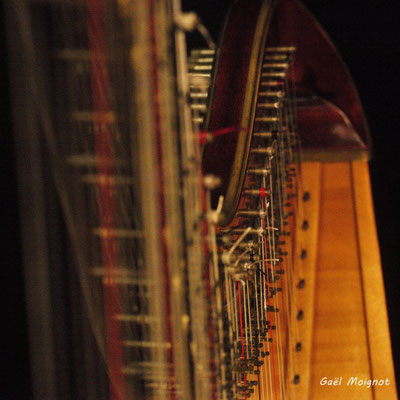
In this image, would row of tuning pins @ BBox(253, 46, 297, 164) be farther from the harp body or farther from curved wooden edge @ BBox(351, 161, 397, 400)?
curved wooden edge @ BBox(351, 161, 397, 400)

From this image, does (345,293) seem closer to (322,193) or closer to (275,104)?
(322,193)

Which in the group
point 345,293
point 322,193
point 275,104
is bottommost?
point 345,293

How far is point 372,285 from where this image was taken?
7.06ft

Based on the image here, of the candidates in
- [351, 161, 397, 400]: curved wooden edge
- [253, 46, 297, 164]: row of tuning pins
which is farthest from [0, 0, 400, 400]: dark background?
[253, 46, 297, 164]: row of tuning pins

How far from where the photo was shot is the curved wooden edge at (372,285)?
198 cm

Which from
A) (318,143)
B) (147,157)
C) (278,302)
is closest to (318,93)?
(318,143)

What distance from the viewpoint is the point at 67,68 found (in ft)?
2.63

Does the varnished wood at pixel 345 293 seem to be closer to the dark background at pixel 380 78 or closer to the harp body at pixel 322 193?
the harp body at pixel 322 193

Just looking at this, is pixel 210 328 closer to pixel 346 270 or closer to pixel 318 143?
pixel 346 270

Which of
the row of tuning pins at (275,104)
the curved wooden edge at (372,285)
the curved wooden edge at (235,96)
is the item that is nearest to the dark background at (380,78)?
the curved wooden edge at (372,285)

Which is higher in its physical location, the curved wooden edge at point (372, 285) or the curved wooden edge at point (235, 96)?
the curved wooden edge at point (235, 96)

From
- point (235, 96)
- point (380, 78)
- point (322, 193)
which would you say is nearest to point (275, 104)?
point (235, 96)

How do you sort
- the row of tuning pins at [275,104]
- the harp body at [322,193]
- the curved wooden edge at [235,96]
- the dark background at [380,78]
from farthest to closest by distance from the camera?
the dark background at [380,78] → the row of tuning pins at [275,104] → the harp body at [322,193] → the curved wooden edge at [235,96]

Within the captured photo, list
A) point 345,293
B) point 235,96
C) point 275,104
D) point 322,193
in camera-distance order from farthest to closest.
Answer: point 322,193 < point 345,293 < point 275,104 < point 235,96
